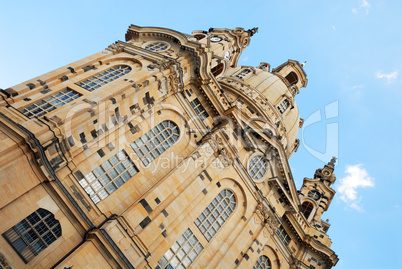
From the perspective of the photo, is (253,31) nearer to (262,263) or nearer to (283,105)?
(283,105)

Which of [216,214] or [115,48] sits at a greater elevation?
[115,48]

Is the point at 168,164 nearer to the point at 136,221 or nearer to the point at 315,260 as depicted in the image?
the point at 136,221

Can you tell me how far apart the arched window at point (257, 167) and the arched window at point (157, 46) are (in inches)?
650

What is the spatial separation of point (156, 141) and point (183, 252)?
33.2 feet

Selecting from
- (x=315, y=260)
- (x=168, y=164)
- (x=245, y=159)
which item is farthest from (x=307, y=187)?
(x=168, y=164)

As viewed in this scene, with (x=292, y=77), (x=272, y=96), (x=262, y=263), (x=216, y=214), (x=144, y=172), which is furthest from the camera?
(x=292, y=77)

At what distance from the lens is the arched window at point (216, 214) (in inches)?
1217

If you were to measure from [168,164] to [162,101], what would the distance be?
6.45 m

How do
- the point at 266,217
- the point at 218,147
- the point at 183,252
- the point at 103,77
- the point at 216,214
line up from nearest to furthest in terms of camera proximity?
the point at 183,252
the point at 103,77
the point at 216,214
the point at 218,147
the point at 266,217

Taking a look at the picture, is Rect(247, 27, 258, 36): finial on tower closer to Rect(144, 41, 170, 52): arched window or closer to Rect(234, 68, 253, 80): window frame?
Rect(234, 68, 253, 80): window frame

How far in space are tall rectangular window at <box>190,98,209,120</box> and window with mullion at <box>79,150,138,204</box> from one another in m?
11.3

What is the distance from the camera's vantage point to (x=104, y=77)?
31.5m

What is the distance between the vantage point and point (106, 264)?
2231 cm

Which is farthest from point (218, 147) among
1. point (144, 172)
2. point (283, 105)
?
point (283, 105)
